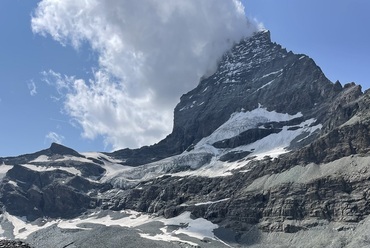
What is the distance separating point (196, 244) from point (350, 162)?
58.8 meters

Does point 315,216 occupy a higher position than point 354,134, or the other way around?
point 354,134

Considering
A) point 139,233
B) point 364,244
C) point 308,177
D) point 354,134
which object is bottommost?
point 364,244

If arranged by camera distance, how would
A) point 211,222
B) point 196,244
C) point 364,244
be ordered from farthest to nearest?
point 211,222 → point 196,244 → point 364,244

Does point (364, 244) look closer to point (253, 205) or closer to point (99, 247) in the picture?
point (253, 205)

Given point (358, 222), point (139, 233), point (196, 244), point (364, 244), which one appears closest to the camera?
point (364, 244)

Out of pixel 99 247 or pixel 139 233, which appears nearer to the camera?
pixel 99 247

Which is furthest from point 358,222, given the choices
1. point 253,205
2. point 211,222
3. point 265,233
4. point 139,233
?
point 139,233

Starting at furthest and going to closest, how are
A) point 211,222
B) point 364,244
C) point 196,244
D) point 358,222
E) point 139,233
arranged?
point 211,222 → point 139,233 → point 196,244 → point 358,222 → point 364,244

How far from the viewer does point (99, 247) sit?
6058 inches

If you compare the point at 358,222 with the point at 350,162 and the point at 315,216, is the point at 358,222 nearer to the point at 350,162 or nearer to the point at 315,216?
the point at 315,216

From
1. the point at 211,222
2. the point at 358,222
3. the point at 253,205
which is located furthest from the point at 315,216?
the point at 211,222

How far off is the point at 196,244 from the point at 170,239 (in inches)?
483

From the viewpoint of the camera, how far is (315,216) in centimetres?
16150

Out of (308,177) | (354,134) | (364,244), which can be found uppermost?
(354,134)
